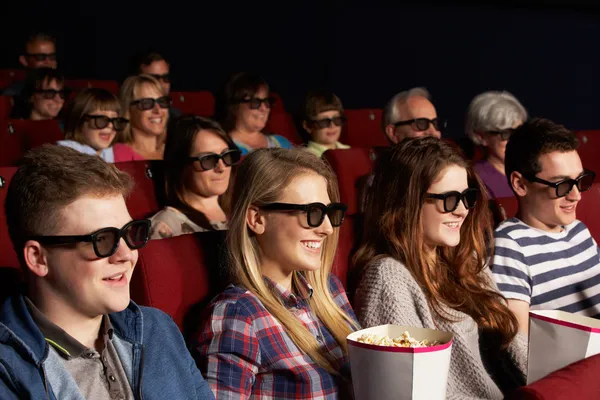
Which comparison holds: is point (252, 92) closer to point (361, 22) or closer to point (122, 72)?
point (361, 22)

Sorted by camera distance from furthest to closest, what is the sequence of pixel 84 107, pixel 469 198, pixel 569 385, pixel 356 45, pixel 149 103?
pixel 356 45
pixel 149 103
pixel 84 107
pixel 469 198
pixel 569 385

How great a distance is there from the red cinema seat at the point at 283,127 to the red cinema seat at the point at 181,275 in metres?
2.70

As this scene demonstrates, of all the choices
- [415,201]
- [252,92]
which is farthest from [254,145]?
[415,201]

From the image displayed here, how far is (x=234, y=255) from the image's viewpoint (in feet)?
5.41

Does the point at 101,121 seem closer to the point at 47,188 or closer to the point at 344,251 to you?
the point at 344,251

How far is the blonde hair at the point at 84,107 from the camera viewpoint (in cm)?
335

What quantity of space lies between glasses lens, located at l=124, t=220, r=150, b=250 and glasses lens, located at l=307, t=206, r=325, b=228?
412mm

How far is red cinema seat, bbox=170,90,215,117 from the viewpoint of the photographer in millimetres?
5020

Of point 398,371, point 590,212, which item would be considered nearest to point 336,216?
point 398,371

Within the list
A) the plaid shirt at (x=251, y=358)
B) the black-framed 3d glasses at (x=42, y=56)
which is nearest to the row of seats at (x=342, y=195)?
the plaid shirt at (x=251, y=358)

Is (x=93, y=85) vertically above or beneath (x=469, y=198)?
above

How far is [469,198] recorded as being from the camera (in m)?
1.91

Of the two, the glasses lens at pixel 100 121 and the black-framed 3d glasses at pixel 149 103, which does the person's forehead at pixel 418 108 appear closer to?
the black-framed 3d glasses at pixel 149 103

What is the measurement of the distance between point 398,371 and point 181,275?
21.7 inches
